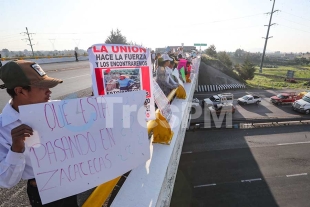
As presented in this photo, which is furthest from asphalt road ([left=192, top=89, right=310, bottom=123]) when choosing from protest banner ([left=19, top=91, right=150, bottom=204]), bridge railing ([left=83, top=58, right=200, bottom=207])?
protest banner ([left=19, top=91, right=150, bottom=204])

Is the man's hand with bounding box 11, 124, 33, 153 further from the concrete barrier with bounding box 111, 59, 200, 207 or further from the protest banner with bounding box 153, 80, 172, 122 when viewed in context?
the protest banner with bounding box 153, 80, 172, 122

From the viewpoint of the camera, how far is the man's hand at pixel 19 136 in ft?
4.20

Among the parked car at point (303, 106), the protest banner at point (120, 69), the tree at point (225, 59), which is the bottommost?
the parked car at point (303, 106)

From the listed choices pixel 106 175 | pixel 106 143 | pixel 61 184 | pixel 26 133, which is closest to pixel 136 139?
pixel 106 143

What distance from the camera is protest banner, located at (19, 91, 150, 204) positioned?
1.49 m

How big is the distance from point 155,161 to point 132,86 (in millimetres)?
1251

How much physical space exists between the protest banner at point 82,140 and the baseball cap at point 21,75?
0.79ft

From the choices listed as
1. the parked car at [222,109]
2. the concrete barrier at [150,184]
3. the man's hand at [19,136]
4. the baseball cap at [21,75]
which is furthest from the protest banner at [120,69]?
the parked car at [222,109]

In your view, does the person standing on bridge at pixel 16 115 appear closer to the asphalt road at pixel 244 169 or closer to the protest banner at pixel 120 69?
the protest banner at pixel 120 69

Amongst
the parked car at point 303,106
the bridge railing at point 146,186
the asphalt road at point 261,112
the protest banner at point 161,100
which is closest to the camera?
the bridge railing at point 146,186

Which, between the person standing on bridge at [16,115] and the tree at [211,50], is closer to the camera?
the person standing on bridge at [16,115]

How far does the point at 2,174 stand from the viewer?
1.35 metres

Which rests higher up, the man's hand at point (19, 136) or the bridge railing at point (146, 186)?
the man's hand at point (19, 136)

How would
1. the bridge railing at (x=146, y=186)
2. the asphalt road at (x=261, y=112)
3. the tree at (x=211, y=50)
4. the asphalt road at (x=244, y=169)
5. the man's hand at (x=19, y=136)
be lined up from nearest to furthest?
the man's hand at (x=19, y=136)
the bridge railing at (x=146, y=186)
the asphalt road at (x=244, y=169)
the asphalt road at (x=261, y=112)
the tree at (x=211, y=50)
